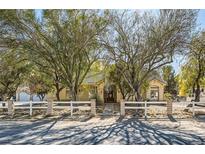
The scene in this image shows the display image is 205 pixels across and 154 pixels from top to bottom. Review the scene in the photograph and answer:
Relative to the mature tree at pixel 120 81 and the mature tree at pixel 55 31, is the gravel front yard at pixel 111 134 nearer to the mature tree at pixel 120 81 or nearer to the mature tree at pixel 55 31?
the mature tree at pixel 55 31

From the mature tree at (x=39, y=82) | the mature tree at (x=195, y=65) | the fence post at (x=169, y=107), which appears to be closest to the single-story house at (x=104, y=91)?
the mature tree at (x=195, y=65)

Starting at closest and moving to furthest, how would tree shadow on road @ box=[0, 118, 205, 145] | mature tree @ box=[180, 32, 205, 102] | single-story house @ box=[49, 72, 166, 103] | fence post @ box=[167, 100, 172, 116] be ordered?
tree shadow on road @ box=[0, 118, 205, 145], fence post @ box=[167, 100, 172, 116], mature tree @ box=[180, 32, 205, 102], single-story house @ box=[49, 72, 166, 103]

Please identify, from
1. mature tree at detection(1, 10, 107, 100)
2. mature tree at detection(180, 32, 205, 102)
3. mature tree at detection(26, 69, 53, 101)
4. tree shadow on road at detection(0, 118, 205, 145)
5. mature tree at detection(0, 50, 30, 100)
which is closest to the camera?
tree shadow on road at detection(0, 118, 205, 145)

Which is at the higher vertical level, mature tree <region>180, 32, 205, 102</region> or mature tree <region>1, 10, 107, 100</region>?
mature tree <region>1, 10, 107, 100</region>

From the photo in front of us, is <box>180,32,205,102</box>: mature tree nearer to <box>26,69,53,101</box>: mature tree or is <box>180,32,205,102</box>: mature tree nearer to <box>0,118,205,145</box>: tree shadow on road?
<box>0,118,205,145</box>: tree shadow on road

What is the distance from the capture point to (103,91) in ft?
89.9

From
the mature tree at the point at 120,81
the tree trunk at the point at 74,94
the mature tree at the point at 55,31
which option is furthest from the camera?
the mature tree at the point at 120,81

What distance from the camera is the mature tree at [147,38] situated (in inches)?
611

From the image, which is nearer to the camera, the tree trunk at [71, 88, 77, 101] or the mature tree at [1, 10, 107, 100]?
the mature tree at [1, 10, 107, 100]

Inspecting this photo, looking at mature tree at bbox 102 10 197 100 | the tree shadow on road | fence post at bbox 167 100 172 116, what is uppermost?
mature tree at bbox 102 10 197 100

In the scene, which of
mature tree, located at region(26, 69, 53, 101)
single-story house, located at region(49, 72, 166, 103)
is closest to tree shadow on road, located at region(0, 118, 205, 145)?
mature tree, located at region(26, 69, 53, 101)

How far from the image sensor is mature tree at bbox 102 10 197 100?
611 inches
